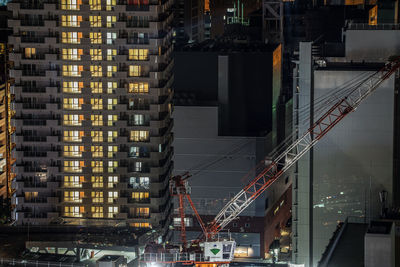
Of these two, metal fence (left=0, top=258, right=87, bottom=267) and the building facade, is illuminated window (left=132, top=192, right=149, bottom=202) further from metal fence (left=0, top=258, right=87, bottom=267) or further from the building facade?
metal fence (left=0, top=258, right=87, bottom=267)

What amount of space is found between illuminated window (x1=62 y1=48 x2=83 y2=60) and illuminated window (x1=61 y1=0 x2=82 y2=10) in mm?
3874

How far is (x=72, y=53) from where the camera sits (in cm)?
12169

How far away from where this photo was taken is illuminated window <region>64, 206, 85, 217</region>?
122375 millimetres

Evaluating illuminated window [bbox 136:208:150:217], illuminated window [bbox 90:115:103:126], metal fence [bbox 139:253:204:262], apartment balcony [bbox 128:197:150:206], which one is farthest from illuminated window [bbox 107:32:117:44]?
metal fence [bbox 139:253:204:262]

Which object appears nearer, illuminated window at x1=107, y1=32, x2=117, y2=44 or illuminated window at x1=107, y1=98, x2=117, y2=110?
illuminated window at x1=107, y1=32, x2=117, y2=44

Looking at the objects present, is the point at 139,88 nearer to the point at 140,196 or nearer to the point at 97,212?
the point at 140,196

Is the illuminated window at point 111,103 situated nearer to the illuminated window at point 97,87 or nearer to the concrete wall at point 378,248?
the illuminated window at point 97,87

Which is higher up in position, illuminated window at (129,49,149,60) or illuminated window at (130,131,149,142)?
illuminated window at (129,49,149,60)

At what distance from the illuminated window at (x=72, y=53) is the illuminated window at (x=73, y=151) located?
842cm

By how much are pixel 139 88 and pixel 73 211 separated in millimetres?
13197

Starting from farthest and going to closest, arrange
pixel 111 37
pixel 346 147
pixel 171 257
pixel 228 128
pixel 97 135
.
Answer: pixel 228 128 → pixel 97 135 → pixel 111 37 → pixel 171 257 → pixel 346 147

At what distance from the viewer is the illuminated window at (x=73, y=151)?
123 m

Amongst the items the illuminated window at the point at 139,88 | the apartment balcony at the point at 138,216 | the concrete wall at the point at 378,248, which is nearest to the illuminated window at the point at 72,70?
the illuminated window at the point at 139,88

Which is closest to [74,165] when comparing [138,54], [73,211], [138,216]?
[73,211]
